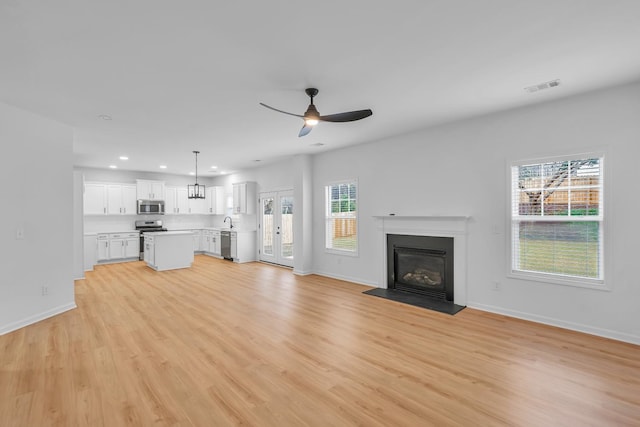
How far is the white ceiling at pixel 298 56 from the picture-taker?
2.01m

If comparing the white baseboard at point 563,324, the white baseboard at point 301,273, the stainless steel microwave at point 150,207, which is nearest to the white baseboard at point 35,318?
the white baseboard at point 301,273

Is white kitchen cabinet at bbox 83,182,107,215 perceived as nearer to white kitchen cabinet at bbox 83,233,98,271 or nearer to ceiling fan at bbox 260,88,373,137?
white kitchen cabinet at bbox 83,233,98,271

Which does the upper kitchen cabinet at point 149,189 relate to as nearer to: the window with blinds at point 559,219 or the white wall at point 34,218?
the white wall at point 34,218

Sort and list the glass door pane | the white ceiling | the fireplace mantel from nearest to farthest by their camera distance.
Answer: the white ceiling
the fireplace mantel
the glass door pane

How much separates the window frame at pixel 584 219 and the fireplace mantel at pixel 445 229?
1.94 feet

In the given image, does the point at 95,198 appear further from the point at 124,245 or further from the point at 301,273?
the point at 301,273

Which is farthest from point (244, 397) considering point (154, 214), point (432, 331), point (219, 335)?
point (154, 214)

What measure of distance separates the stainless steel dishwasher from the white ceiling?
5.03 meters

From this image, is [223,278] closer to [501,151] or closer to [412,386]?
[412,386]

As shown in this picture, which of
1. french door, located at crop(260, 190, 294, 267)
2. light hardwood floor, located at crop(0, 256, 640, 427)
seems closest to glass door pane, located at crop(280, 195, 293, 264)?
french door, located at crop(260, 190, 294, 267)

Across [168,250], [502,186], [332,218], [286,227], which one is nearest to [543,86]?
[502,186]

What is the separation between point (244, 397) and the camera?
228 cm

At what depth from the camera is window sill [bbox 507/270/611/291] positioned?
3.38 meters

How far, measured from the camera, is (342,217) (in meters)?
6.36
